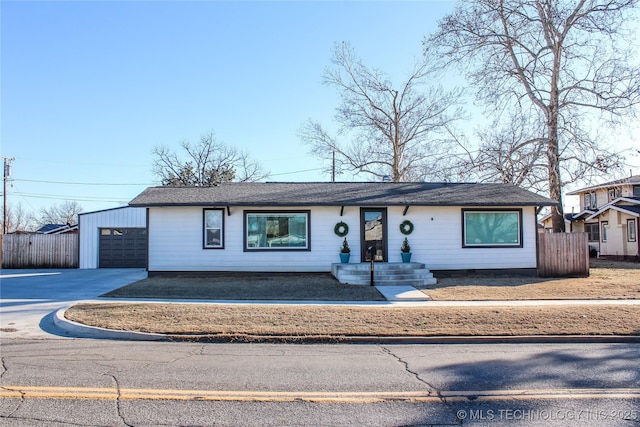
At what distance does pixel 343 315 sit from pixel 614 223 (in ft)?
92.2

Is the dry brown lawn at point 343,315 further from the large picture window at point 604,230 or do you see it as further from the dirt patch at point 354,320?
the large picture window at point 604,230

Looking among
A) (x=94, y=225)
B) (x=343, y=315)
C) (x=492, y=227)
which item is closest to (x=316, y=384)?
(x=343, y=315)

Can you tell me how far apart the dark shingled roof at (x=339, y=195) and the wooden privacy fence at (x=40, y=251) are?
7.55m

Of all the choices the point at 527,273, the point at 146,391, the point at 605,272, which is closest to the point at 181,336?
the point at 146,391

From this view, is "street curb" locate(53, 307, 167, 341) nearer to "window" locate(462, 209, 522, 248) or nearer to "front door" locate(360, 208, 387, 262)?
"front door" locate(360, 208, 387, 262)

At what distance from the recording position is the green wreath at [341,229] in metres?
16.2

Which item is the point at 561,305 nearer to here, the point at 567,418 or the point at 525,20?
the point at 567,418

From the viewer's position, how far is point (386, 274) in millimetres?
14742

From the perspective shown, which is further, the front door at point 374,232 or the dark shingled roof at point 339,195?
the front door at point 374,232

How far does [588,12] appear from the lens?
22.2 metres

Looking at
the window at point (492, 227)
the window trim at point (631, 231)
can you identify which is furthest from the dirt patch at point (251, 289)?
the window trim at point (631, 231)

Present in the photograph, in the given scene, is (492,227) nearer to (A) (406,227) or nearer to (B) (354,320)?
(A) (406,227)

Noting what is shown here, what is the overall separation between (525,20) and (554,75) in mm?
3192

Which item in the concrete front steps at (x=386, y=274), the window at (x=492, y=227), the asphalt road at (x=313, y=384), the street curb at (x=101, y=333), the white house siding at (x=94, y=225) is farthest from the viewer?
the white house siding at (x=94, y=225)
